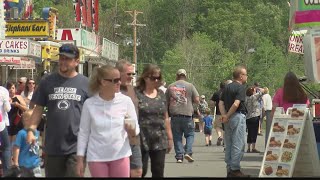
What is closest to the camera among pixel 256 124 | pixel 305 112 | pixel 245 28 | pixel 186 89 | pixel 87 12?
pixel 305 112

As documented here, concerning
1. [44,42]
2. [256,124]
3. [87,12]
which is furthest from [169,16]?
[256,124]

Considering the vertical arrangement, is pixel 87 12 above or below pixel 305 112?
above

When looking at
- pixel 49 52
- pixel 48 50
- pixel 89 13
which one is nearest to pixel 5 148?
pixel 48 50

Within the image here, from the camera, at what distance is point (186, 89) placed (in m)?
15.2

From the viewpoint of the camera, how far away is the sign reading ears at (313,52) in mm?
12164

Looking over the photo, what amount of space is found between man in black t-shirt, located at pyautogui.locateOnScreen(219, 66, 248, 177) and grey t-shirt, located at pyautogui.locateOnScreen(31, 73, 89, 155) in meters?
5.18

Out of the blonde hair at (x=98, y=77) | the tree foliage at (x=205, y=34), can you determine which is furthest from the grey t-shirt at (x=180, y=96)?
the tree foliage at (x=205, y=34)

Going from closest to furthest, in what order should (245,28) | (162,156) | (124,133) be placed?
(124,133) → (162,156) → (245,28)

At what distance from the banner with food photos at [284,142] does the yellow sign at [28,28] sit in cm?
2117

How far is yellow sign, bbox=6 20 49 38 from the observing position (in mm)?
32625

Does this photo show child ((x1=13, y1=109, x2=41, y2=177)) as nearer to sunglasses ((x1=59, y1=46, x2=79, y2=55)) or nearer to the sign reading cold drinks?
sunglasses ((x1=59, y1=46, x2=79, y2=55))

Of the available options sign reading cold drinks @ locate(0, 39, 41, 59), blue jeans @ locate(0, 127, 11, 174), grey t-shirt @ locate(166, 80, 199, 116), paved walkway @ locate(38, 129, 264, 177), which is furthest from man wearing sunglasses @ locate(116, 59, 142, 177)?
sign reading cold drinks @ locate(0, 39, 41, 59)

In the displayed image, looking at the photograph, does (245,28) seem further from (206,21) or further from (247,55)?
(247,55)

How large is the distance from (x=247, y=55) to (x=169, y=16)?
17616 mm
